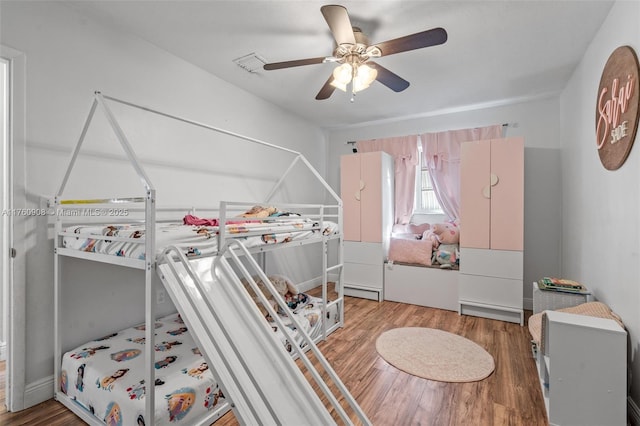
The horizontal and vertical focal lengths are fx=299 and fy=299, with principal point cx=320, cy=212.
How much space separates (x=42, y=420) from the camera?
66.1 inches

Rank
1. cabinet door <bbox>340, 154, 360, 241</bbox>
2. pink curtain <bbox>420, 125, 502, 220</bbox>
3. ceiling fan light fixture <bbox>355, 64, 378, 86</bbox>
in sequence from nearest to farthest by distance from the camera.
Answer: ceiling fan light fixture <bbox>355, 64, 378, 86</bbox>
pink curtain <bbox>420, 125, 502, 220</bbox>
cabinet door <bbox>340, 154, 360, 241</bbox>

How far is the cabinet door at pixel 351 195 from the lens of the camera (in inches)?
158

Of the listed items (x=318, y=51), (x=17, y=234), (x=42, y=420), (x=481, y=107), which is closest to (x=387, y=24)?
(x=318, y=51)

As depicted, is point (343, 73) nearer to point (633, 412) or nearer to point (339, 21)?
Result: point (339, 21)

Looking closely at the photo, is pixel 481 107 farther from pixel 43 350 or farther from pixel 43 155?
pixel 43 350

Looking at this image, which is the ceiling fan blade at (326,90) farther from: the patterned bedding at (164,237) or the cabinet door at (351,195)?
the cabinet door at (351,195)

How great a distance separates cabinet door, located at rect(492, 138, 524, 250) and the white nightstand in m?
0.73

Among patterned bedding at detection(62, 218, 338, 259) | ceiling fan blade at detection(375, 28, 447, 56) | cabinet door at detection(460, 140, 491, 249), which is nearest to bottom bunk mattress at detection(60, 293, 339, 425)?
patterned bedding at detection(62, 218, 338, 259)

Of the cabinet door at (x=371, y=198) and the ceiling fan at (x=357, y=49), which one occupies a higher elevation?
the ceiling fan at (x=357, y=49)

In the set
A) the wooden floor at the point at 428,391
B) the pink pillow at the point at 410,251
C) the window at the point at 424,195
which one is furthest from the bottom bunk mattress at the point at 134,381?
the window at the point at 424,195

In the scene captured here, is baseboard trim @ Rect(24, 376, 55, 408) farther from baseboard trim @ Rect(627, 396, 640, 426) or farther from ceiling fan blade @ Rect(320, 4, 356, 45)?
baseboard trim @ Rect(627, 396, 640, 426)

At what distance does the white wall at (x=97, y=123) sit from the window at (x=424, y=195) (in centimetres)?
243

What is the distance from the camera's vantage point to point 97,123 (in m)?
2.10

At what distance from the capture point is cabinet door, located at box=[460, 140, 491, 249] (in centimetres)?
326
